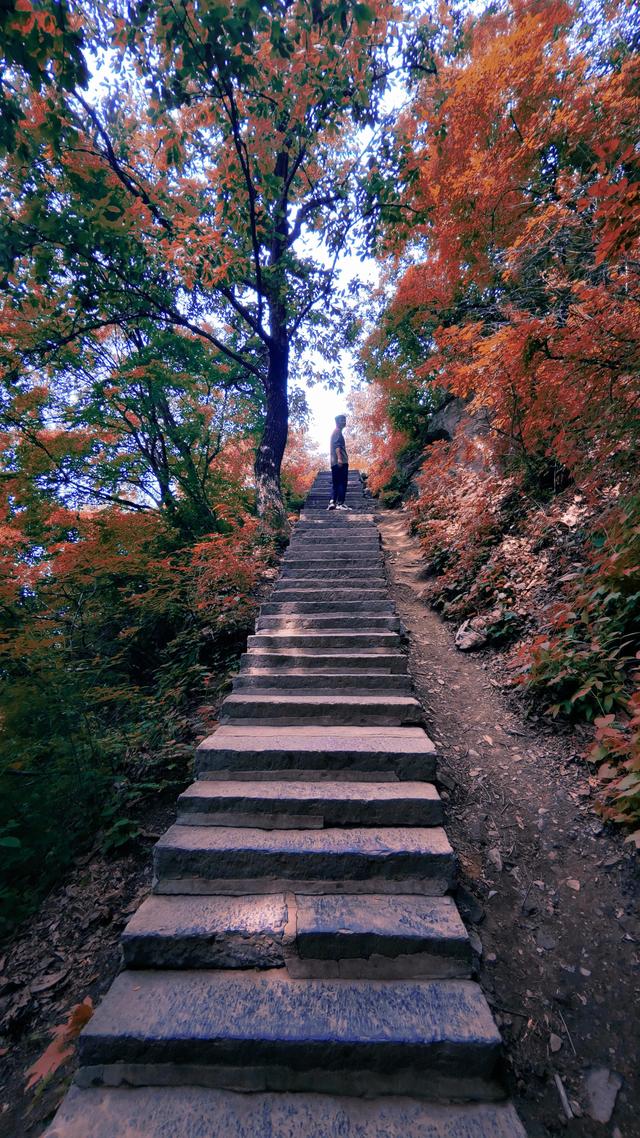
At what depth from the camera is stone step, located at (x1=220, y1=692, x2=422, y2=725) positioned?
318 cm

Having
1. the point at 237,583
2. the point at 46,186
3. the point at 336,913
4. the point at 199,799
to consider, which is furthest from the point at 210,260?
the point at 336,913

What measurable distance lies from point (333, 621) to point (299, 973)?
113 inches

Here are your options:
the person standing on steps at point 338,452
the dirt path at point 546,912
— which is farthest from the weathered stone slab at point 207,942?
the person standing on steps at point 338,452

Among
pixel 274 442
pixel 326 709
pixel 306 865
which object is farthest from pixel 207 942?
pixel 274 442

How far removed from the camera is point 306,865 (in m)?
2.13

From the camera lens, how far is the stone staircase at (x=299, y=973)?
1.46m

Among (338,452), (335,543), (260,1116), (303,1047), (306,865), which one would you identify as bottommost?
(260,1116)

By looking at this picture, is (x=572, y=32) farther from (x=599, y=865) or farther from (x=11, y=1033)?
(x=11, y=1033)

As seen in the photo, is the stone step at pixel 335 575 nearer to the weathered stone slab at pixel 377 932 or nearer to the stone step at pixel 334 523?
the stone step at pixel 334 523

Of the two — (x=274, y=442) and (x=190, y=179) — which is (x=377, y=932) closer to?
(x=274, y=442)

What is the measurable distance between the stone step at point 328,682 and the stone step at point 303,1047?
2006 millimetres

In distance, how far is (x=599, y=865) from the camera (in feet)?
7.97

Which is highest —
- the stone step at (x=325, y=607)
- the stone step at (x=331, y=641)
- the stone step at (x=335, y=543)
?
the stone step at (x=335, y=543)

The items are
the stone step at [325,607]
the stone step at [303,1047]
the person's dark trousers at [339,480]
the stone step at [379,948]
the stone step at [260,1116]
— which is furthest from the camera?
the person's dark trousers at [339,480]
